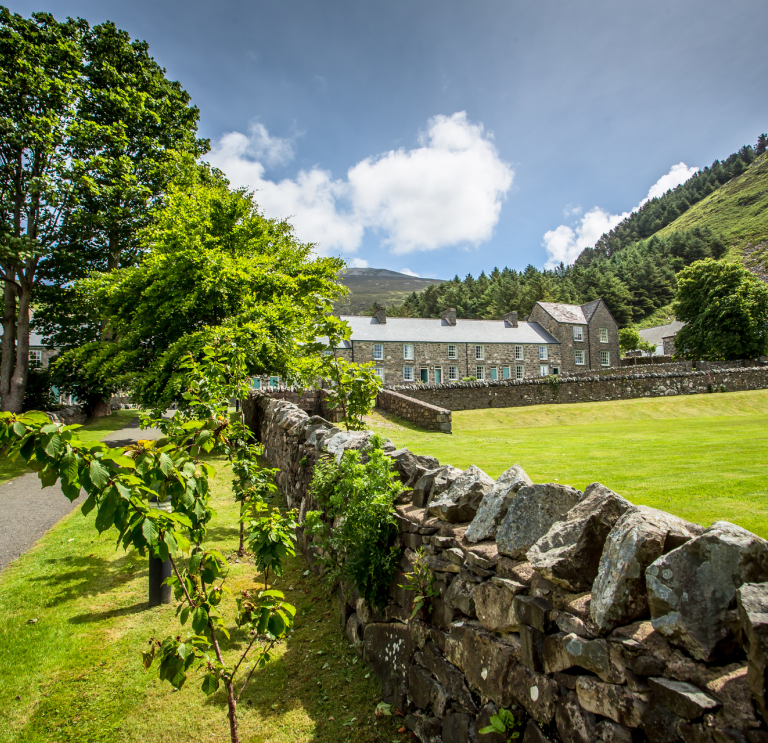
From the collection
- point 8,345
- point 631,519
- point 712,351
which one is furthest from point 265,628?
point 712,351

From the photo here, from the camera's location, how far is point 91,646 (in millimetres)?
4996

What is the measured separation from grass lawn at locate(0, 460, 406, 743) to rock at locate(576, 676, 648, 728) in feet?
6.93

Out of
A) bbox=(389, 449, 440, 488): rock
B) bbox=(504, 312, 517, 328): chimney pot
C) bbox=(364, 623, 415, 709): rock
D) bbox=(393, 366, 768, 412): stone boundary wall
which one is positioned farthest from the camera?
→ bbox=(504, 312, 517, 328): chimney pot

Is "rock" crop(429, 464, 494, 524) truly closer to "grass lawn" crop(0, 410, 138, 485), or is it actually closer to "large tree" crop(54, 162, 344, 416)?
"grass lawn" crop(0, 410, 138, 485)

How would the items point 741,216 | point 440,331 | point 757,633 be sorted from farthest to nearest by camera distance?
point 741,216 → point 440,331 → point 757,633

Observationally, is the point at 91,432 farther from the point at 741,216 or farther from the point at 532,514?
the point at 741,216

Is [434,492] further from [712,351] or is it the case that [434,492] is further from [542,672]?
[712,351]

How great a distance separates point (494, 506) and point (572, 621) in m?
0.97

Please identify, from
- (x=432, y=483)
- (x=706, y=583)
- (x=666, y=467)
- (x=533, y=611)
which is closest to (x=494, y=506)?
(x=533, y=611)

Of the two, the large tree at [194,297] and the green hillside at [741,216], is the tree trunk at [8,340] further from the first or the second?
the green hillside at [741,216]

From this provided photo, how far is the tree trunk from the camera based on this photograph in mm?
20859

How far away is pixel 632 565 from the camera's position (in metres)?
2.05

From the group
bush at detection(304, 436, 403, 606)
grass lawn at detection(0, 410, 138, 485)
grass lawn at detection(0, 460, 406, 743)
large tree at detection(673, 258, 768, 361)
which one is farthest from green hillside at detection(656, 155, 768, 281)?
grass lawn at detection(0, 460, 406, 743)

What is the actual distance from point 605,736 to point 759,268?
15919 centimetres
